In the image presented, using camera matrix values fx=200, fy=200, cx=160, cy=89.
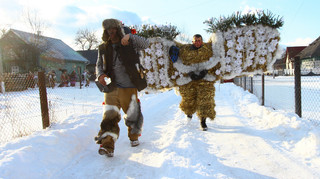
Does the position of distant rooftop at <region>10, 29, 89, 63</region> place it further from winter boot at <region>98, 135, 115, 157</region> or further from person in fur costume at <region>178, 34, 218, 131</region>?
winter boot at <region>98, 135, 115, 157</region>

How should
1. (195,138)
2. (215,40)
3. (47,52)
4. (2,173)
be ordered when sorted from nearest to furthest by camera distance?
(2,173) < (195,138) < (215,40) < (47,52)

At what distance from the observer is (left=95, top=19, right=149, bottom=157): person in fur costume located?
2.91 metres

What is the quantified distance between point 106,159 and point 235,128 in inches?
106

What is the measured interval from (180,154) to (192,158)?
0.63 feet

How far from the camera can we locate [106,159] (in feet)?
9.27

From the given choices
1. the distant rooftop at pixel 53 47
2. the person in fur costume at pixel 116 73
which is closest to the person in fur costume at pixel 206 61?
the person in fur costume at pixel 116 73

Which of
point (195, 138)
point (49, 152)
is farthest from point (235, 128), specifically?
point (49, 152)

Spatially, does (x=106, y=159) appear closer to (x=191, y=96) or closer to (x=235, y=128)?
(x=191, y=96)

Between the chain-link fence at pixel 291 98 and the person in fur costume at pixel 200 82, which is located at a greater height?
the person in fur costume at pixel 200 82

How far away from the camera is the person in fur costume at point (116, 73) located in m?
2.91

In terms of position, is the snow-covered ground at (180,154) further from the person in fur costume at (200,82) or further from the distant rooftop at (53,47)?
the distant rooftop at (53,47)

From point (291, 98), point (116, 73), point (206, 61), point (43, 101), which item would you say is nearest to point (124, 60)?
point (116, 73)

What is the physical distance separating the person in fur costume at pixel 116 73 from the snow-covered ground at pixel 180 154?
46 cm

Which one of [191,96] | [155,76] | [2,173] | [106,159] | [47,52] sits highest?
[47,52]
